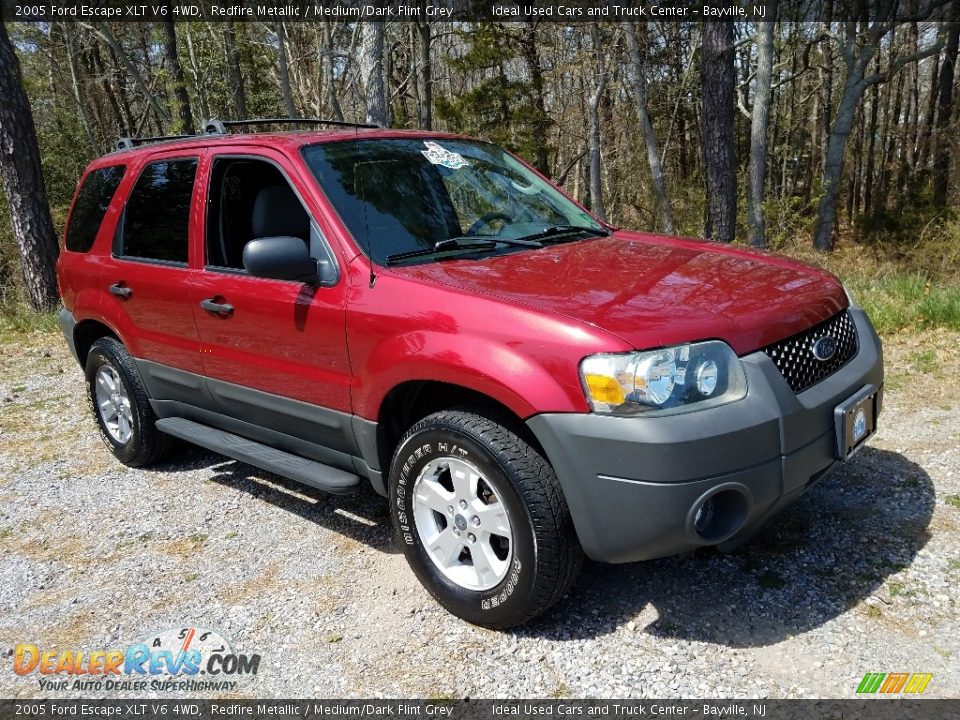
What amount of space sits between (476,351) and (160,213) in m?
2.52

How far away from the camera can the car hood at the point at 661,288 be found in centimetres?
262

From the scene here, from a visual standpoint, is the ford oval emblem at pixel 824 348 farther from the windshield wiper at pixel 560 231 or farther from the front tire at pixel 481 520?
the windshield wiper at pixel 560 231

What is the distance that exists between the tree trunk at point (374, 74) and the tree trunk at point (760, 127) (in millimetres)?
5783

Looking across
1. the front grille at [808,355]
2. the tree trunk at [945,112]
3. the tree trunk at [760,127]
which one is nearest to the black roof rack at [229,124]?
the front grille at [808,355]

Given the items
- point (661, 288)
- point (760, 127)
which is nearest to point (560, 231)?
point (661, 288)

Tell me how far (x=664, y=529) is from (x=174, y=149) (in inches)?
136

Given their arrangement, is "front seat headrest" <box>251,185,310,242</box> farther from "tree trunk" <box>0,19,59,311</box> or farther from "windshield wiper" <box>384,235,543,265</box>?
"tree trunk" <box>0,19,59,311</box>

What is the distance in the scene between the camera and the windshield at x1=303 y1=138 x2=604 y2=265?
11.2 ft

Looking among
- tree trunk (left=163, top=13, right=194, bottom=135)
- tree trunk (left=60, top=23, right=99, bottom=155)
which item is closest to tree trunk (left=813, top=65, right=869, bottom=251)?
tree trunk (left=163, top=13, right=194, bottom=135)

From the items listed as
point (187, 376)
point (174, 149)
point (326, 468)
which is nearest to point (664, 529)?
point (326, 468)

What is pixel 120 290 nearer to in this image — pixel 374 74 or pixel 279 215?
pixel 279 215

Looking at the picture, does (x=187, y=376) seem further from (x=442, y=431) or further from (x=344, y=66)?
(x=344, y=66)

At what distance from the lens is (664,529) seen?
8.34ft

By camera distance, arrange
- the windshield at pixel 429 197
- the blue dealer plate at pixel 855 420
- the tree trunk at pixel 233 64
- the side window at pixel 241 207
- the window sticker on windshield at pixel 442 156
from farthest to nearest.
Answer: the tree trunk at pixel 233 64
the window sticker on windshield at pixel 442 156
the side window at pixel 241 207
the windshield at pixel 429 197
the blue dealer plate at pixel 855 420
